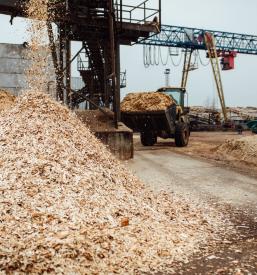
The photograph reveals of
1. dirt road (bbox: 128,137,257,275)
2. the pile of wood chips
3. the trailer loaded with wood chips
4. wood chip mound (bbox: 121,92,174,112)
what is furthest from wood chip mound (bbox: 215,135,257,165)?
the pile of wood chips

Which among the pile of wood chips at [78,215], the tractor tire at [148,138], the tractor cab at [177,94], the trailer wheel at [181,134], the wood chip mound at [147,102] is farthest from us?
the tractor cab at [177,94]

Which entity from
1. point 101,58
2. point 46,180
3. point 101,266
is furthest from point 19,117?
point 101,58

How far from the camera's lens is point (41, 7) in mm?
11406

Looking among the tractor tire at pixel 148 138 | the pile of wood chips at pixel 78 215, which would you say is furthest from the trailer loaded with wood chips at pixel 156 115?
the pile of wood chips at pixel 78 215

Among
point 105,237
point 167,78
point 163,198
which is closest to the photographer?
point 105,237

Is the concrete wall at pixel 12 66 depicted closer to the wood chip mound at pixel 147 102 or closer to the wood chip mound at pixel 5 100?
the wood chip mound at pixel 147 102

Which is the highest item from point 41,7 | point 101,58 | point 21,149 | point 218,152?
point 41,7

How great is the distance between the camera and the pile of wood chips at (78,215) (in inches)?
159

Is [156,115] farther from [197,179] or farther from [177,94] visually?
[197,179]

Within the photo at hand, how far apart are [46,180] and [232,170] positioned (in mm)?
6909

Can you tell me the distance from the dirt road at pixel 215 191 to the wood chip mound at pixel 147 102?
182 centimetres

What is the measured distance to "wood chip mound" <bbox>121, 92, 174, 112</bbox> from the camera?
1595 centimetres

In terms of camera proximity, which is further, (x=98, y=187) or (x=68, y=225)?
(x=98, y=187)

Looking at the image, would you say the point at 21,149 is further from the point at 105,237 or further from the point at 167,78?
the point at 167,78
